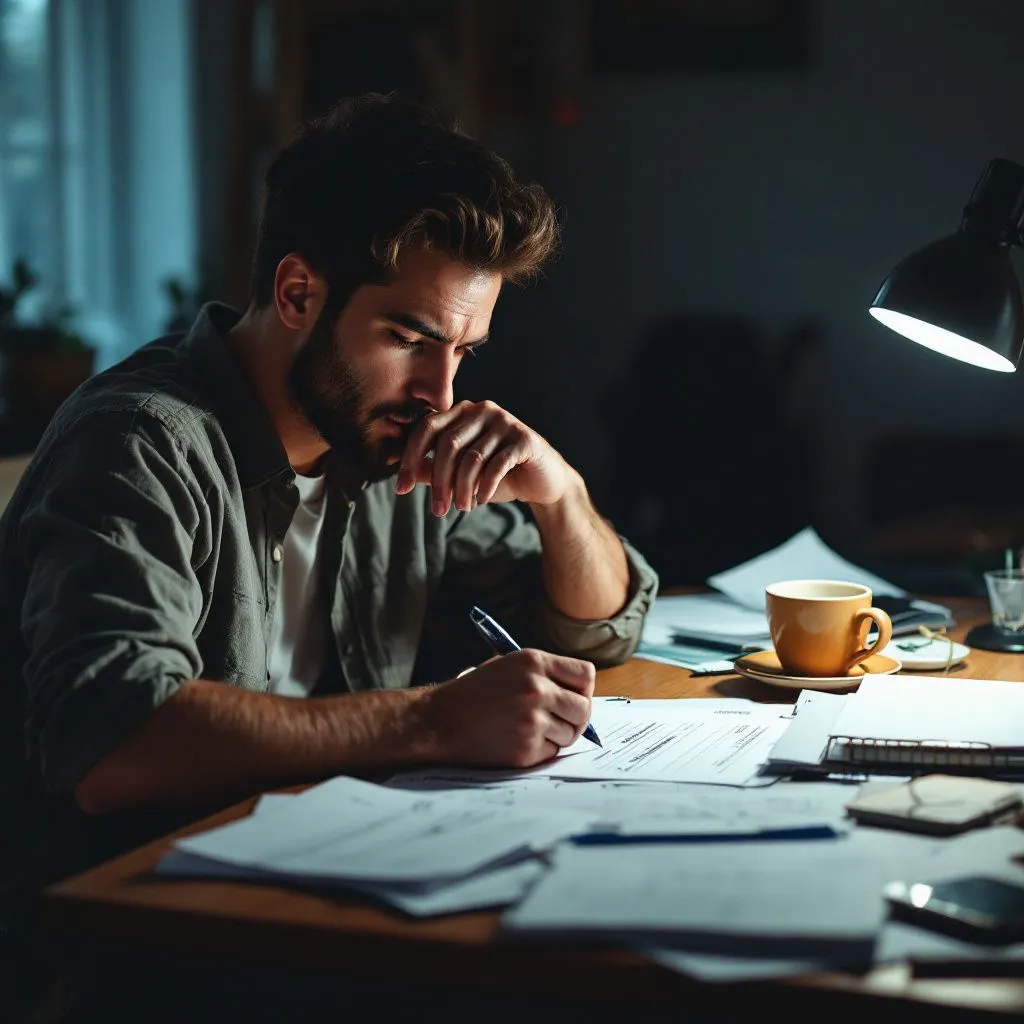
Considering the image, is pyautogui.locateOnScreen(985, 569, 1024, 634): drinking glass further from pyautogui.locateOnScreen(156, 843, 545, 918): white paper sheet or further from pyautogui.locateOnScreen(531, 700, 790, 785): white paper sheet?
pyautogui.locateOnScreen(156, 843, 545, 918): white paper sheet

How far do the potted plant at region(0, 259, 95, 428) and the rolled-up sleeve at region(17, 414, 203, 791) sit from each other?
50.6 inches

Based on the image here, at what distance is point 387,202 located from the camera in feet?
4.12

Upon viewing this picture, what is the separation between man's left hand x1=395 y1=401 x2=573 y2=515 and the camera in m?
1.27

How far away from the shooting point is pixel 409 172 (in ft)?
4.16

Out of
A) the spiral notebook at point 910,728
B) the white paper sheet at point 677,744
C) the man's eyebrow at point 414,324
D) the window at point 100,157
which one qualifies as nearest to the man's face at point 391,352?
the man's eyebrow at point 414,324

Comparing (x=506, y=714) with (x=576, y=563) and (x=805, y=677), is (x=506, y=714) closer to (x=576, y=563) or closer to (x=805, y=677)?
(x=805, y=677)

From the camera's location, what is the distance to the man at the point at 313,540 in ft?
2.93

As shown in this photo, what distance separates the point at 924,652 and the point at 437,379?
0.59 meters

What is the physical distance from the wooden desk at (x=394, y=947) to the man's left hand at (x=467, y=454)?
22.6 inches

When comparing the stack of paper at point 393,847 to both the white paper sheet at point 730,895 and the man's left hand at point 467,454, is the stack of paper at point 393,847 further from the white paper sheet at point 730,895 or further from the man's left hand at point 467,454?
the man's left hand at point 467,454

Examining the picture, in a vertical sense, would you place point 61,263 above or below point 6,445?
above

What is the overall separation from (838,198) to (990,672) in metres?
1.72

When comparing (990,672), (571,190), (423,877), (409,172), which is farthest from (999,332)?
(571,190)

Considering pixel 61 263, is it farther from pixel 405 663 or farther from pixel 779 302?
pixel 405 663
